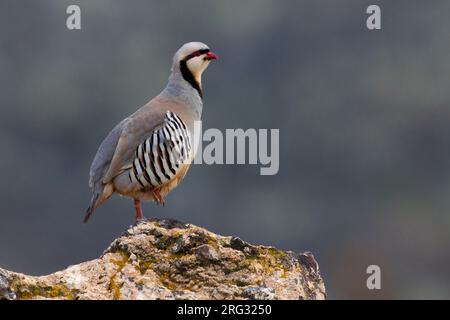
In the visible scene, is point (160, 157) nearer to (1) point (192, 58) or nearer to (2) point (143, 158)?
(2) point (143, 158)

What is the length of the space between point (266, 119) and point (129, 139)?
49206 millimetres

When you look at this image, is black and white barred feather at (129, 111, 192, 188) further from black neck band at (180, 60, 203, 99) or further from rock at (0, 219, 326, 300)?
rock at (0, 219, 326, 300)

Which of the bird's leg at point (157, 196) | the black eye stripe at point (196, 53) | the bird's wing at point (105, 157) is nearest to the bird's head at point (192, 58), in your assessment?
the black eye stripe at point (196, 53)

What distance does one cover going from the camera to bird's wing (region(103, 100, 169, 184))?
936 centimetres

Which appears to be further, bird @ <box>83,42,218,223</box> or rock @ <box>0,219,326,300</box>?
bird @ <box>83,42,218,223</box>

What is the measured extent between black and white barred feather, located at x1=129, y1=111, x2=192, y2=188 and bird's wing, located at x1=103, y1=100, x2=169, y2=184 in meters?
0.04

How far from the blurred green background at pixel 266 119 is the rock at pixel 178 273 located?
89.7 feet

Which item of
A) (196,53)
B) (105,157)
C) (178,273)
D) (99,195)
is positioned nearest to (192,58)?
(196,53)

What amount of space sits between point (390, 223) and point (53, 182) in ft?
40.8

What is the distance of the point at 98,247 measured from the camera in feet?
123

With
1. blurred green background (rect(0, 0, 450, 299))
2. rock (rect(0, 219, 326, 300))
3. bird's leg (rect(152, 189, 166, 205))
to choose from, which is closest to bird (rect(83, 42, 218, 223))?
bird's leg (rect(152, 189, 166, 205))

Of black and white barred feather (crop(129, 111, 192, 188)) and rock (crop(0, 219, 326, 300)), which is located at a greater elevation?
black and white barred feather (crop(129, 111, 192, 188))

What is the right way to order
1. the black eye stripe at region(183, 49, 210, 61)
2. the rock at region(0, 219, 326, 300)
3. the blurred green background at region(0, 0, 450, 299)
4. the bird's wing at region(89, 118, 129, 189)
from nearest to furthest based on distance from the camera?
1. the rock at region(0, 219, 326, 300)
2. the bird's wing at region(89, 118, 129, 189)
3. the black eye stripe at region(183, 49, 210, 61)
4. the blurred green background at region(0, 0, 450, 299)

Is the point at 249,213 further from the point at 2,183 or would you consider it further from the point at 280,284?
the point at 280,284
